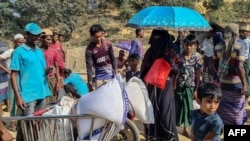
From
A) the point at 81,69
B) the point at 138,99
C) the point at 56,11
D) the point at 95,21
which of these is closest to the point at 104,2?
the point at 95,21

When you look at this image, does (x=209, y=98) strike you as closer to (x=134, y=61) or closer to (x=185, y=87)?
(x=185, y=87)

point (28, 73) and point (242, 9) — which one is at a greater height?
point (28, 73)

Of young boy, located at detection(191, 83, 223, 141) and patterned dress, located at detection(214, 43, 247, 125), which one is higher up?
young boy, located at detection(191, 83, 223, 141)

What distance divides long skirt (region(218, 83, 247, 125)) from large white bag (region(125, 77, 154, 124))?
1156 mm

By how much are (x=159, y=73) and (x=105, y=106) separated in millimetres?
1620

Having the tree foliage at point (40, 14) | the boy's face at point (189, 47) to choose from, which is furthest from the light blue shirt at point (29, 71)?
the tree foliage at point (40, 14)

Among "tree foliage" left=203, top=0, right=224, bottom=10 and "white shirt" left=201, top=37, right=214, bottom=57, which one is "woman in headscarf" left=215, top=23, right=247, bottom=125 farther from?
"tree foliage" left=203, top=0, right=224, bottom=10

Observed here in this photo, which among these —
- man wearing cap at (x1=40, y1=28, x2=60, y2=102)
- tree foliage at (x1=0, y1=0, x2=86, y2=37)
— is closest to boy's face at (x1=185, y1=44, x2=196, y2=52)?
man wearing cap at (x1=40, y1=28, x2=60, y2=102)

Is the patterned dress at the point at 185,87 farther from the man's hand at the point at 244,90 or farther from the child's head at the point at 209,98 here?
the child's head at the point at 209,98

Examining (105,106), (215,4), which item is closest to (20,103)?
(105,106)

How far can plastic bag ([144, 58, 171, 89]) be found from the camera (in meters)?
5.40

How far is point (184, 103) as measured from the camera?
21.6 ft

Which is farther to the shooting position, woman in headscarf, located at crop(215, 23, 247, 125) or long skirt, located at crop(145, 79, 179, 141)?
woman in headscarf, located at crop(215, 23, 247, 125)

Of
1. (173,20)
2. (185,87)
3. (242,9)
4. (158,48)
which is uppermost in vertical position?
(173,20)
